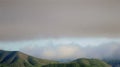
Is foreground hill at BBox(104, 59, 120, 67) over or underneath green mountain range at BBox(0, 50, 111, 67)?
underneath

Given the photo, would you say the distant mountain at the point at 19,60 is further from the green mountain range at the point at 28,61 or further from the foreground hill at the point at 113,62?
the foreground hill at the point at 113,62

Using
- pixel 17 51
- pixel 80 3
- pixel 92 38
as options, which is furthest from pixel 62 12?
pixel 17 51

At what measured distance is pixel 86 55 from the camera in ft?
34.0

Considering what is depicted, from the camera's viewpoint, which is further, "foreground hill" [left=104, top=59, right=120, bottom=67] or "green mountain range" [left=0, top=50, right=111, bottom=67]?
"green mountain range" [left=0, top=50, right=111, bottom=67]

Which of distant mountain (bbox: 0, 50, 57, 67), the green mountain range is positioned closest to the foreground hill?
the green mountain range

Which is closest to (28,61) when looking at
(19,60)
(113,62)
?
(19,60)

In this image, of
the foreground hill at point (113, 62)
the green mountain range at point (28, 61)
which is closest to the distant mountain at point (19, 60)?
the green mountain range at point (28, 61)

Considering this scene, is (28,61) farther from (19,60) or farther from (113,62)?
(113,62)

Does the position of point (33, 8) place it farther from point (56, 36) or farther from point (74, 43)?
point (74, 43)

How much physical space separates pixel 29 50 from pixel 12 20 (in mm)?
1541

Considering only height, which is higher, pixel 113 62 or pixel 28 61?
pixel 28 61

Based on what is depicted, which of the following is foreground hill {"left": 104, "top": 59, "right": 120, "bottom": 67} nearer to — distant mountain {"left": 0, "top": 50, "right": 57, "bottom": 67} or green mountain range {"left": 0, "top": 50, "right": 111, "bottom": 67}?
green mountain range {"left": 0, "top": 50, "right": 111, "bottom": 67}

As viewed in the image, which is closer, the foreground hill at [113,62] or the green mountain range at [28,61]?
the foreground hill at [113,62]

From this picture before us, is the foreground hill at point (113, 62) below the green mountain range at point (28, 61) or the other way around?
below
